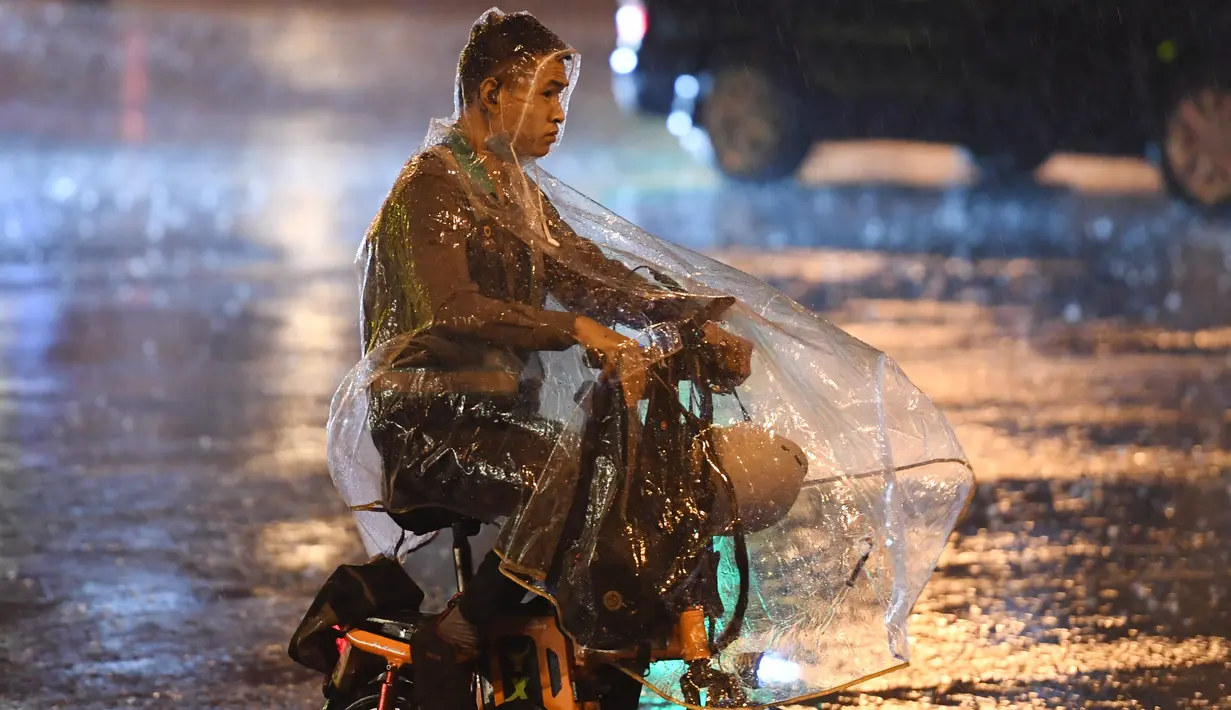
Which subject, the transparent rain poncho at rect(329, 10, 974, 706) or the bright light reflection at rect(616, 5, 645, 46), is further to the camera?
the bright light reflection at rect(616, 5, 645, 46)

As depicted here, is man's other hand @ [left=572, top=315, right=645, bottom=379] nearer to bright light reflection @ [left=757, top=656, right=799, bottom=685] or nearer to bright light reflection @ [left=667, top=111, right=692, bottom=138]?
bright light reflection @ [left=757, top=656, right=799, bottom=685]

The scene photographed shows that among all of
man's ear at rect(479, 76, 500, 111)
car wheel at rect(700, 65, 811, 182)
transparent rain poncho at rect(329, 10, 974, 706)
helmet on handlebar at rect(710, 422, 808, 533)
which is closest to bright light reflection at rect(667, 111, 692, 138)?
car wheel at rect(700, 65, 811, 182)

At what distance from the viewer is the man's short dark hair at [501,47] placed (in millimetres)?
3348

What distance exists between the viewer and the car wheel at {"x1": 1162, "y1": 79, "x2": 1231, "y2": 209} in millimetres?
12773

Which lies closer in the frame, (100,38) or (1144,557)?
(1144,557)

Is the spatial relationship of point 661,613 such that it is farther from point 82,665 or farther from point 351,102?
point 351,102

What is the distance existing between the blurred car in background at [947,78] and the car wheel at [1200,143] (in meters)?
0.01

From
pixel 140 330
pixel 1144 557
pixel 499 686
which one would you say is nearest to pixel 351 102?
pixel 140 330

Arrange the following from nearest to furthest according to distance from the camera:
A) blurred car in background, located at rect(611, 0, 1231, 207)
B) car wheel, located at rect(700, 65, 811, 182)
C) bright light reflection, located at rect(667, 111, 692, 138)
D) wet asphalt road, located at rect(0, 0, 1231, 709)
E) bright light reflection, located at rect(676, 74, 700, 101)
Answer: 1. wet asphalt road, located at rect(0, 0, 1231, 709)
2. blurred car in background, located at rect(611, 0, 1231, 207)
3. car wheel, located at rect(700, 65, 811, 182)
4. bright light reflection, located at rect(676, 74, 700, 101)
5. bright light reflection, located at rect(667, 111, 692, 138)

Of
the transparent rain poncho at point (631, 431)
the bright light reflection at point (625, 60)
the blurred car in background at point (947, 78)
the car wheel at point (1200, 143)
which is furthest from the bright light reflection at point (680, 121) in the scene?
the transparent rain poncho at point (631, 431)

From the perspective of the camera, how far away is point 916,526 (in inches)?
136

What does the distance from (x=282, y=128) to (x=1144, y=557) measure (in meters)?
14.6

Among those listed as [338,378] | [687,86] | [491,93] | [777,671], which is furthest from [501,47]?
[687,86]

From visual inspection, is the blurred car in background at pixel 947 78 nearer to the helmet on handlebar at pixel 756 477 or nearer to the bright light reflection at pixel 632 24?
the bright light reflection at pixel 632 24
